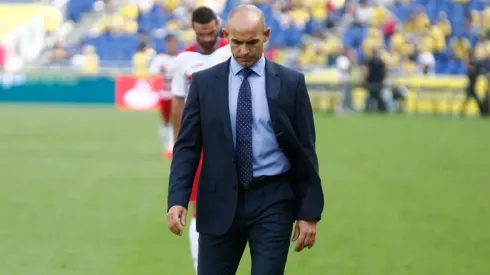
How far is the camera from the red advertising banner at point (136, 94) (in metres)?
33.6

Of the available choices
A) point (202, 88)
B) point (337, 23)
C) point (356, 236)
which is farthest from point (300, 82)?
point (337, 23)

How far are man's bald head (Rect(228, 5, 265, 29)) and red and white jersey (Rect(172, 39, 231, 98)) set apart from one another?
2.80m

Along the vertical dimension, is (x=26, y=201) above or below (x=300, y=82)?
below

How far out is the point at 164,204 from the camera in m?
14.0

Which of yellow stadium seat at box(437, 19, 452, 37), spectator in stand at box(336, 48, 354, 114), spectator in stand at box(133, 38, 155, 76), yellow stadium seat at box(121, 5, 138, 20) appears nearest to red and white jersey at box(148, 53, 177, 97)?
spectator in stand at box(336, 48, 354, 114)

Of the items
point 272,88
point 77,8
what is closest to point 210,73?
point 272,88

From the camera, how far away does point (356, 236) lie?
11703mm

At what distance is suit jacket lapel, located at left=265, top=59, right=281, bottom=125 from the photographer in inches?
221

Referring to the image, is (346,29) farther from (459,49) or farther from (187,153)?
(187,153)

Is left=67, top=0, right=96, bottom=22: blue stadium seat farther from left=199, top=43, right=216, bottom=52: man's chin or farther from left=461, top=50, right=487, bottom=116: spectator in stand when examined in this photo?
left=199, top=43, right=216, bottom=52: man's chin

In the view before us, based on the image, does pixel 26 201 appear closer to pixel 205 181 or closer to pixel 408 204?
pixel 408 204

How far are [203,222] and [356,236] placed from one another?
6128mm

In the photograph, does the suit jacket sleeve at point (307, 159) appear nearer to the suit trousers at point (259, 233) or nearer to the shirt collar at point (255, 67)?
the suit trousers at point (259, 233)

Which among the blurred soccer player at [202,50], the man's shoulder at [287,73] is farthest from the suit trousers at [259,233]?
the blurred soccer player at [202,50]
